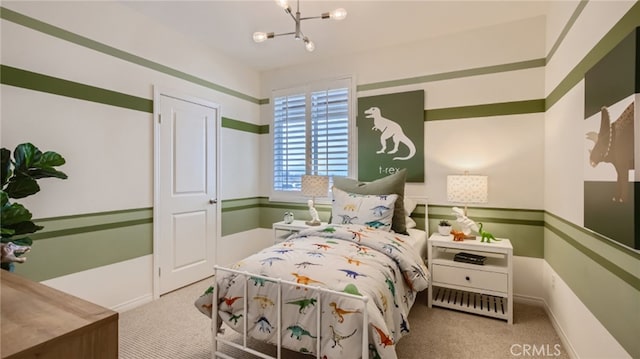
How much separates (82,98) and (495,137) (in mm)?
3713

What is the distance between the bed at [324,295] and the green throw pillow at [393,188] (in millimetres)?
439

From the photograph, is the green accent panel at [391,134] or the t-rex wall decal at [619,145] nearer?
the t-rex wall decal at [619,145]

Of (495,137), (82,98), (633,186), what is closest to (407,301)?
(633,186)

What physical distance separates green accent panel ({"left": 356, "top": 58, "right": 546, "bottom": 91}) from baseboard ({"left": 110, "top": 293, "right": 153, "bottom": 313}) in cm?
316

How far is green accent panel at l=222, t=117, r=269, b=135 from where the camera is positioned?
3726 mm

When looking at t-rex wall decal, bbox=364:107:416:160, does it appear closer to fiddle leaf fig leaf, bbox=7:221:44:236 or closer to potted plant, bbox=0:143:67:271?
potted plant, bbox=0:143:67:271

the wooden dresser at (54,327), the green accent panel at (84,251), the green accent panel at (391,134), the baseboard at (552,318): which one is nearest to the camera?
the wooden dresser at (54,327)

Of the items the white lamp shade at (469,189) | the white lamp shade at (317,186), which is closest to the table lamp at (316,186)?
the white lamp shade at (317,186)

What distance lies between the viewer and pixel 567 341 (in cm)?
205

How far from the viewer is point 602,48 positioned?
61.3 inches

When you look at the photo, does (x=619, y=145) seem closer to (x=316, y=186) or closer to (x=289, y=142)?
(x=316, y=186)

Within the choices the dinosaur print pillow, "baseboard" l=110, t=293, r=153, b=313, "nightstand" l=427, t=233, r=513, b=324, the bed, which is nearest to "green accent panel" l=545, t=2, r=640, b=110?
"nightstand" l=427, t=233, r=513, b=324

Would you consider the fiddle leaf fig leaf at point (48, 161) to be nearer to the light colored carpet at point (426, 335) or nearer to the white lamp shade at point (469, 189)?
the light colored carpet at point (426, 335)

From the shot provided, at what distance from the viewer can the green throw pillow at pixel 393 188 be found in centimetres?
272
